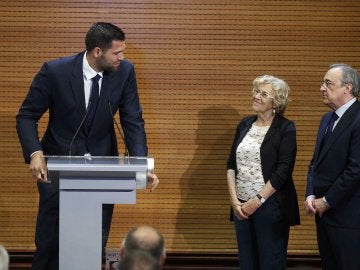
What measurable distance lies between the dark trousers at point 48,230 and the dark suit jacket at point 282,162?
104 cm

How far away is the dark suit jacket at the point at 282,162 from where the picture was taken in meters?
4.23

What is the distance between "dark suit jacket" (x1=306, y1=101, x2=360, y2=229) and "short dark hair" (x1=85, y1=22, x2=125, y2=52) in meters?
1.35

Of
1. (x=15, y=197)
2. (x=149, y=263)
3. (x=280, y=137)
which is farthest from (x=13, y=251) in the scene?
(x=149, y=263)

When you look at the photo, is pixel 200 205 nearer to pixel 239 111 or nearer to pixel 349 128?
pixel 239 111

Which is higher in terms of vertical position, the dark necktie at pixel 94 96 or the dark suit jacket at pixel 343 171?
the dark necktie at pixel 94 96

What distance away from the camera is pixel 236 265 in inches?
208

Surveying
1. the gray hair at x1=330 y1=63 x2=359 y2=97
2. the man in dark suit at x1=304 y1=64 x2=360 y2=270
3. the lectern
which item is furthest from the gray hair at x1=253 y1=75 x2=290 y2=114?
the lectern

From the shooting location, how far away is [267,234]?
4.25 m

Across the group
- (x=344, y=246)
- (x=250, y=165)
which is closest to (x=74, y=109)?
(x=250, y=165)

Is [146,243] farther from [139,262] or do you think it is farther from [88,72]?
[88,72]

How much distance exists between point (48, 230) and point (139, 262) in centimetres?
186

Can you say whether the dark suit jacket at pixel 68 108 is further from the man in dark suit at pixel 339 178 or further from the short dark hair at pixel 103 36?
the man in dark suit at pixel 339 178

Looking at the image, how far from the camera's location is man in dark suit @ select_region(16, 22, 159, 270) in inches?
145

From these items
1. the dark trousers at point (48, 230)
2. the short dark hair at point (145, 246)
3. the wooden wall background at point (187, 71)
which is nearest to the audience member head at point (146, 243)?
the short dark hair at point (145, 246)
